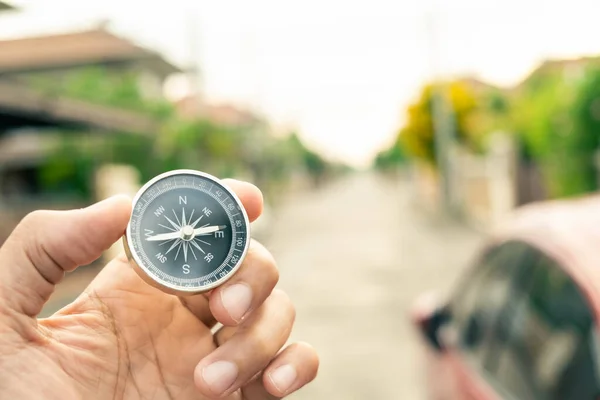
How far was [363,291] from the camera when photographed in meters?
12.3

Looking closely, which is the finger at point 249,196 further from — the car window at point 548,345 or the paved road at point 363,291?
the paved road at point 363,291

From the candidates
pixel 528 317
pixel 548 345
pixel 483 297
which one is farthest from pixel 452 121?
pixel 548 345

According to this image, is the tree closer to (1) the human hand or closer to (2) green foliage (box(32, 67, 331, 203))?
(2) green foliage (box(32, 67, 331, 203))

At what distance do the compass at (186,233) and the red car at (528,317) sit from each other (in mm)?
1145

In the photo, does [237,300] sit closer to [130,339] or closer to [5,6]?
[130,339]

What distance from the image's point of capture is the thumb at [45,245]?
5.26ft

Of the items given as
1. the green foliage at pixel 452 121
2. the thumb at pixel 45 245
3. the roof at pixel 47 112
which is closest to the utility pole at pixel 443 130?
the green foliage at pixel 452 121

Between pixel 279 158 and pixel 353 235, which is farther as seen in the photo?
pixel 279 158

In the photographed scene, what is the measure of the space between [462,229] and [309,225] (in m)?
7.46

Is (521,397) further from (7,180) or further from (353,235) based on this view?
(7,180)

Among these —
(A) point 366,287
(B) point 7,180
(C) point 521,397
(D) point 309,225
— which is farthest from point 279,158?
(C) point 521,397

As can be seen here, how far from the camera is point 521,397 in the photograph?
2.64 metres

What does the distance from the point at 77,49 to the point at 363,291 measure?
36.0m

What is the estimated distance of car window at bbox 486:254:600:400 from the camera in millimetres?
2281
